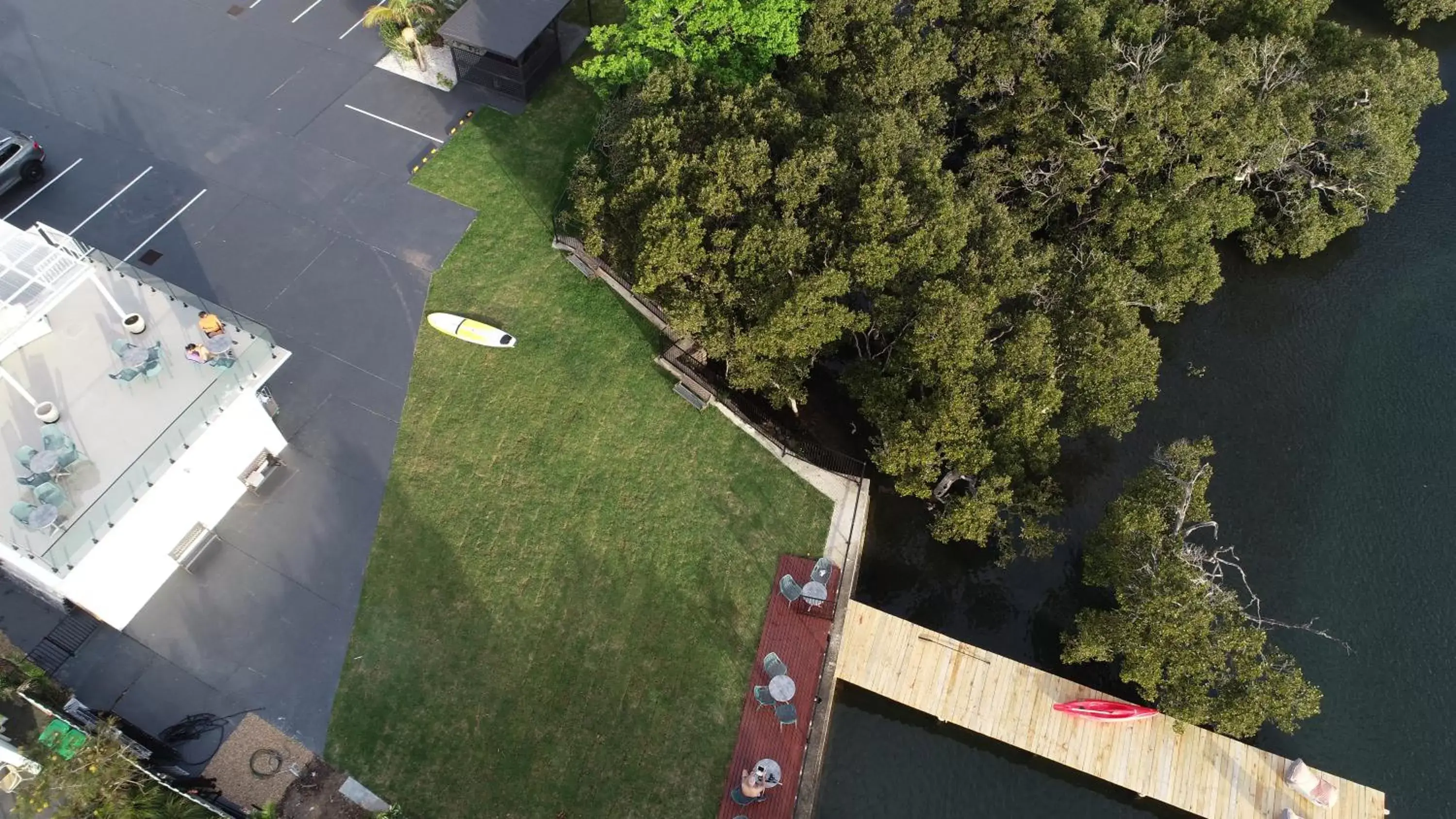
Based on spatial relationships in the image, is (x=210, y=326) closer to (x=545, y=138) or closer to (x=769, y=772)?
(x=545, y=138)

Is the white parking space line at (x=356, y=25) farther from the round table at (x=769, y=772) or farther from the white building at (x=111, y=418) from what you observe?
the round table at (x=769, y=772)

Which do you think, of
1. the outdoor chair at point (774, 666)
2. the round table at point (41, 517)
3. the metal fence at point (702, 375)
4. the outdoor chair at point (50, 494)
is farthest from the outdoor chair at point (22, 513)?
the outdoor chair at point (774, 666)

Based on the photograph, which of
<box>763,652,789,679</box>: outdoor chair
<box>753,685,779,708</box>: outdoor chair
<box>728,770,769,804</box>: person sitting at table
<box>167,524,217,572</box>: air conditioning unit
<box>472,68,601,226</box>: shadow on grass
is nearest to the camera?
<box>728,770,769,804</box>: person sitting at table

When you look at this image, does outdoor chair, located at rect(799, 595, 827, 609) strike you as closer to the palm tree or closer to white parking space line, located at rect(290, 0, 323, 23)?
the palm tree

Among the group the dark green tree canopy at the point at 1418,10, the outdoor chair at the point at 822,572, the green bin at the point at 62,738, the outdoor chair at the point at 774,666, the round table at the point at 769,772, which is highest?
the dark green tree canopy at the point at 1418,10

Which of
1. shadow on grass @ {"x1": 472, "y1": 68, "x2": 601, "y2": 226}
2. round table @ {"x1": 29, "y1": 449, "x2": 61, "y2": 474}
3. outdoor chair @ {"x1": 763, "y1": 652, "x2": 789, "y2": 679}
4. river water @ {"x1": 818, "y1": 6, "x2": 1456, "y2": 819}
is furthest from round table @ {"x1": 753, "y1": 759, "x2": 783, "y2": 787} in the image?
shadow on grass @ {"x1": 472, "y1": 68, "x2": 601, "y2": 226}

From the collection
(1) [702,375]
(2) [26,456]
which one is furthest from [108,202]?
(1) [702,375]
